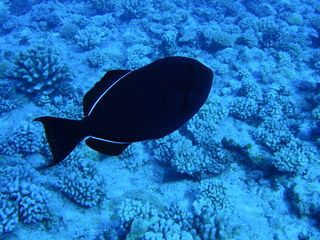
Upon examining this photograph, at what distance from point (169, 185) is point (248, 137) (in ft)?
8.30

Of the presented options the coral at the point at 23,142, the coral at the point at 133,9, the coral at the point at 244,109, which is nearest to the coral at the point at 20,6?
the coral at the point at 133,9

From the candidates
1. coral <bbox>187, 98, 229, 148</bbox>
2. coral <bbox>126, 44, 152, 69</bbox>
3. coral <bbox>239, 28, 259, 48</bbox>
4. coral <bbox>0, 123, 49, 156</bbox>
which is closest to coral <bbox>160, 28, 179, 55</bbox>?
coral <bbox>126, 44, 152, 69</bbox>

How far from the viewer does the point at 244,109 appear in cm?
682

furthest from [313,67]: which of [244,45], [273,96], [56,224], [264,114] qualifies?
[56,224]

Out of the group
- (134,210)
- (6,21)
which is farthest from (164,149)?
(6,21)

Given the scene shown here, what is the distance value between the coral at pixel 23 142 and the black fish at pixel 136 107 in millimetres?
4447

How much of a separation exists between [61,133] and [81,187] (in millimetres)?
3814

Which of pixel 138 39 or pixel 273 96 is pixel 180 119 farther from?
pixel 138 39

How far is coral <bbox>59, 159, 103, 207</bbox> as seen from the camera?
4.62m

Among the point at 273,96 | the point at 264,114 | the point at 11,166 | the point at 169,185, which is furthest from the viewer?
the point at 273,96

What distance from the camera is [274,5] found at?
14.5 m

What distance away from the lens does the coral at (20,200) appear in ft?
13.0

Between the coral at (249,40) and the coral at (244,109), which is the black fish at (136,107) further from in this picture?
the coral at (249,40)

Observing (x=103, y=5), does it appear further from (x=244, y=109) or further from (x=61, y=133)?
(x=61, y=133)
